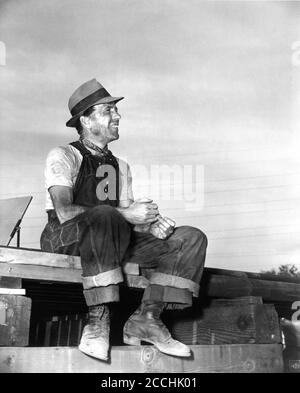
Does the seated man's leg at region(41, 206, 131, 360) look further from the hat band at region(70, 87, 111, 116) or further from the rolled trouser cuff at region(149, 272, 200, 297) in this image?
the hat band at region(70, 87, 111, 116)

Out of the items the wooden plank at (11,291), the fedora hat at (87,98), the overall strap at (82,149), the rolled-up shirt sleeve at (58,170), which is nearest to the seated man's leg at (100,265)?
the wooden plank at (11,291)

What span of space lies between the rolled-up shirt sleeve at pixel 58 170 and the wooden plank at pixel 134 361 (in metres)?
1.03

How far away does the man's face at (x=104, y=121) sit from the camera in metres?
3.88

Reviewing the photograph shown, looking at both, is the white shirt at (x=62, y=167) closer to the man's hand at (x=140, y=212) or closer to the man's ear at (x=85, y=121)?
the man's ear at (x=85, y=121)

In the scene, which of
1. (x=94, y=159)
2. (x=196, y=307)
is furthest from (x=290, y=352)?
(x=94, y=159)

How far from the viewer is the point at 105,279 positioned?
2879 mm

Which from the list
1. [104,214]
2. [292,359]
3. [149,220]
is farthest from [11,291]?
[292,359]

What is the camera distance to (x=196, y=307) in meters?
3.75

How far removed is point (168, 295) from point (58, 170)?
1.03 m

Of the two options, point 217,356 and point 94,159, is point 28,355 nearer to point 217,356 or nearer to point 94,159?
point 217,356

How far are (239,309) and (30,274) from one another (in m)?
1.32

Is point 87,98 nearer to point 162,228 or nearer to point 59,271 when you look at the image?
point 162,228

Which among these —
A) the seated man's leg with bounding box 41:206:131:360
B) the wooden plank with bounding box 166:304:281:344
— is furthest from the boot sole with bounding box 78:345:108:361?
the wooden plank with bounding box 166:304:281:344
